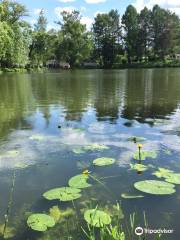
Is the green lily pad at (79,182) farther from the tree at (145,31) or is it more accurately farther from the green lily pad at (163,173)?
the tree at (145,31)

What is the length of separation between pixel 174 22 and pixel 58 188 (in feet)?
330

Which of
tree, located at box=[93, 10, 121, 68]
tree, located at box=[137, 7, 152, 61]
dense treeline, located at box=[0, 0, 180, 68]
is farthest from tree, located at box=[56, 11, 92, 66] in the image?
tree, located at box=[137, 7, 152, 61]

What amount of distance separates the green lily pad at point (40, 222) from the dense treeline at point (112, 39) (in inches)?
3468

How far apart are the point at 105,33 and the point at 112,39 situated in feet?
9.67

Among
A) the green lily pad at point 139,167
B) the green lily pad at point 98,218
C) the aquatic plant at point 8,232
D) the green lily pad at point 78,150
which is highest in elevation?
the green lily pad at point 98,218

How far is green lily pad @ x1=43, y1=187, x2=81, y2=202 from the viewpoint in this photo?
20.3 feet

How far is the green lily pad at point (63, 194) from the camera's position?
6.19m

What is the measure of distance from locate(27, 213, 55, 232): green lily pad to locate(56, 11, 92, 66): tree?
94.2 meters

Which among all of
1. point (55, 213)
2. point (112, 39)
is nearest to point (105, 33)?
point (112, 39)

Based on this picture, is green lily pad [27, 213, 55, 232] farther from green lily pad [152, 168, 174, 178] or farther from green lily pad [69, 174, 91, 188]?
green lily pad [152, 168, 174, 178]

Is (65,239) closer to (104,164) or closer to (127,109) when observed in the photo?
(104,164)

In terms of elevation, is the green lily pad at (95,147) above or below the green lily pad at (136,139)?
below

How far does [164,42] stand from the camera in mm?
100625

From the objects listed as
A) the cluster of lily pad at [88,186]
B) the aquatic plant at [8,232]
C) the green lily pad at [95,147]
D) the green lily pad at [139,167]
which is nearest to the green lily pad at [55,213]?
the cluster of lily pad at [88,186]
